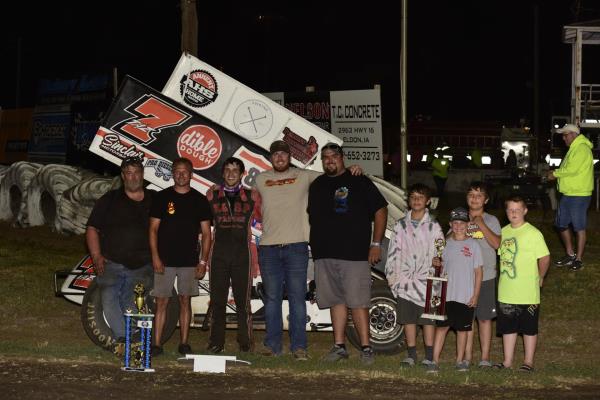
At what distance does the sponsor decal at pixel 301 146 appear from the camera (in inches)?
469

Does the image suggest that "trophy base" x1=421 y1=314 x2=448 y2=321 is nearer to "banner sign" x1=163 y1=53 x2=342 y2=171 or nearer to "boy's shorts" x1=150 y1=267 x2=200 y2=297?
"boy's shorts" x1=150 y1=267 x2=200 y2=297

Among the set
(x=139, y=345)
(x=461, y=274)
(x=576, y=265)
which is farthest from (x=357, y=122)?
(x=139, y=345)

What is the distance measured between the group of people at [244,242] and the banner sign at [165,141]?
63cm

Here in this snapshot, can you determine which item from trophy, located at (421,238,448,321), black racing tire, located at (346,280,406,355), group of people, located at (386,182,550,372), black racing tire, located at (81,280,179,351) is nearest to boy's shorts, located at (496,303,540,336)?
group of people, located at (386,182,550,372)

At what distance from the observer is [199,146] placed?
418 inches

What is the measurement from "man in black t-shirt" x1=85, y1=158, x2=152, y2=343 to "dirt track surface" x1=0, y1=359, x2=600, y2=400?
886mm

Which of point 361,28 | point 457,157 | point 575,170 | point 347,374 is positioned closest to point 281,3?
point 361,28

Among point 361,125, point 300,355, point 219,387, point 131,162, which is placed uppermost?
point 361,125

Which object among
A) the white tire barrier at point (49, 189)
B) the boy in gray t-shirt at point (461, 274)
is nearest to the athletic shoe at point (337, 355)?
the boy in gray t-shirt at point (461, 274)

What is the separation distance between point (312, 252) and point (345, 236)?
38 centimetres

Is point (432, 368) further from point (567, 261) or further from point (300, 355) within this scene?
point (567, 261)

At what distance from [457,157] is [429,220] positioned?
30.5 metres

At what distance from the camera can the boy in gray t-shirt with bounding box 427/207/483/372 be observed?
9.40 m

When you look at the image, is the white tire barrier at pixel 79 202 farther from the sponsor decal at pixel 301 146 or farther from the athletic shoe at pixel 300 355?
the athletic shoe at pixel 300 355
